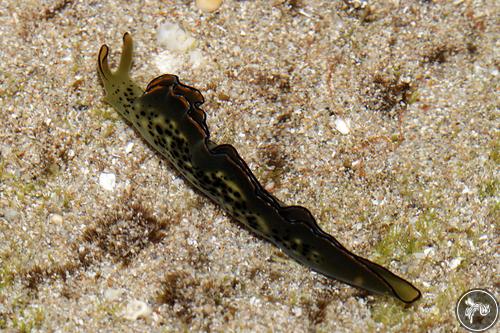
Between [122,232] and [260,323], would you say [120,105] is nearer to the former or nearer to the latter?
[122,232]

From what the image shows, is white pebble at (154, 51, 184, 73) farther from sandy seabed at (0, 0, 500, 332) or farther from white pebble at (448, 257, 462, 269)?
white pebble at (448, 257, 462, 269)

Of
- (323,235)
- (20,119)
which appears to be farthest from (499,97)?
(20,119)

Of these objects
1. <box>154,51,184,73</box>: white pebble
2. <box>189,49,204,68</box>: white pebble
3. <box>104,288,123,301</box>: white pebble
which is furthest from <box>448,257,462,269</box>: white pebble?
<box>154,51,184,73</box>: white pebble

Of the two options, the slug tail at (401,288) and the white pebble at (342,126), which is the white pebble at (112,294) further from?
the white pebble at (342,126)

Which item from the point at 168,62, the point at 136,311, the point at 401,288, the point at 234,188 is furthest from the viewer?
the point at 168,62

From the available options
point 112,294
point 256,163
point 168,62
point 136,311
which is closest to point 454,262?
point 256,163

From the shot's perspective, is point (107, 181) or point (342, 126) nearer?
point (107, 181)

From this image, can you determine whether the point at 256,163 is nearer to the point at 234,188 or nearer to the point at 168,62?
the point at 234,188
